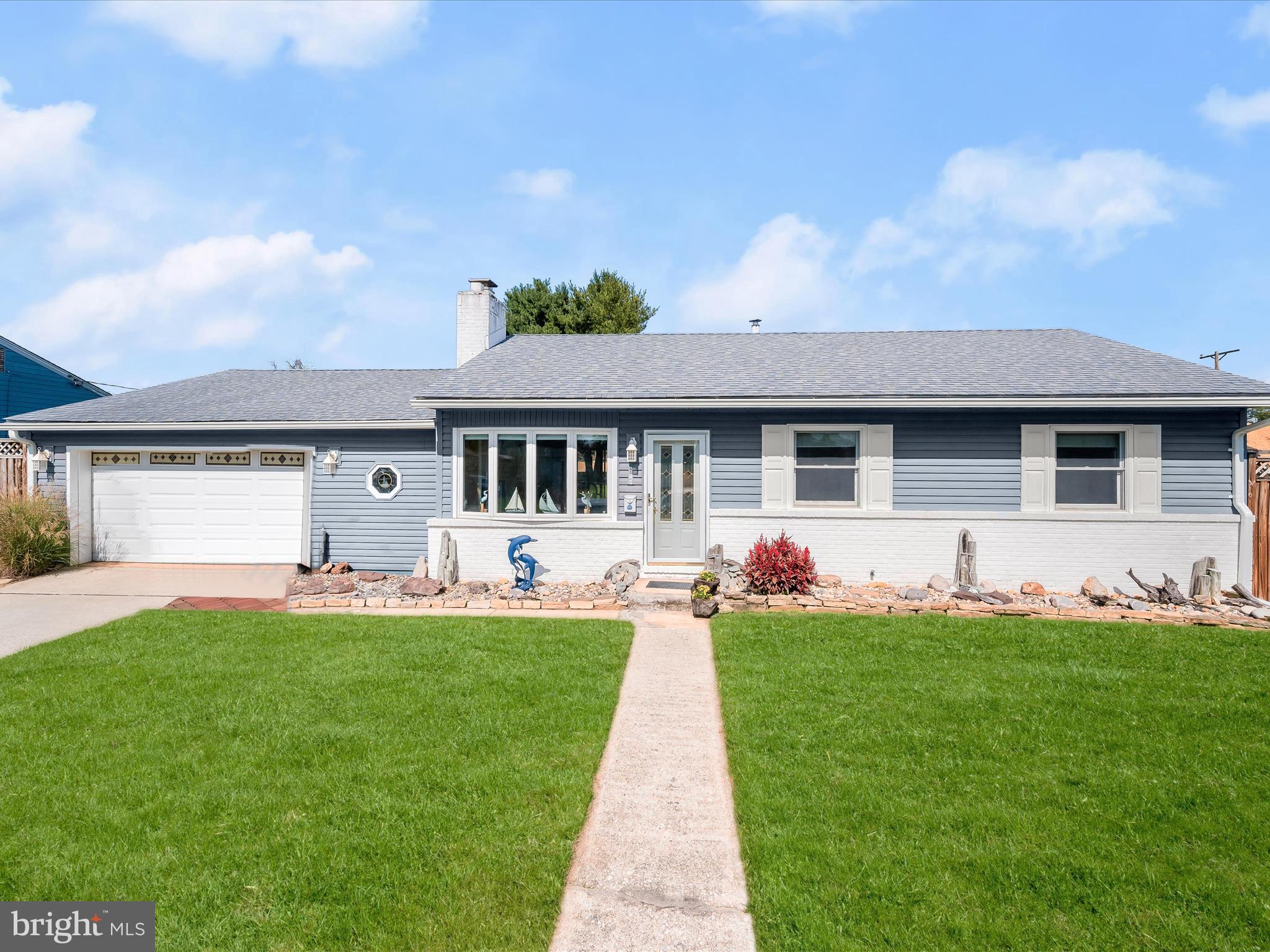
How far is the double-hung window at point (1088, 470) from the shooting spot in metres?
10.6

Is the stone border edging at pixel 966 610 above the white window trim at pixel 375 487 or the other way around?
the other way around

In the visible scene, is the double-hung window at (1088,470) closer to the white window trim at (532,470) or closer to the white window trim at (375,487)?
the white window trim at (532,470)

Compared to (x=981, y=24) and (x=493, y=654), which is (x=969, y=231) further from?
(x=493, y=654)

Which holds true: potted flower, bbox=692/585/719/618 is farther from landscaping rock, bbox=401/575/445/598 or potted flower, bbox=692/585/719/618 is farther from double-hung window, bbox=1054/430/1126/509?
double-hung window, bbox=1054/430/1126/509

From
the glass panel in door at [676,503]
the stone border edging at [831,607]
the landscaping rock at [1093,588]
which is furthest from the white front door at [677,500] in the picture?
the landscaping rock at [1093,588]

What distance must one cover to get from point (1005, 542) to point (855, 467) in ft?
8.53

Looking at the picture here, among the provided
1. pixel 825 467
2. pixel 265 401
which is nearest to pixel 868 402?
pixel 825 467

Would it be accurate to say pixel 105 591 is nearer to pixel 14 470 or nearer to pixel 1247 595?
pixel 14 470

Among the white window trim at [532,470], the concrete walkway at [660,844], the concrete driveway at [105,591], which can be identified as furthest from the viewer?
the white window trim at [532,470]

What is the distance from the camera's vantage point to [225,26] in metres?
10.4

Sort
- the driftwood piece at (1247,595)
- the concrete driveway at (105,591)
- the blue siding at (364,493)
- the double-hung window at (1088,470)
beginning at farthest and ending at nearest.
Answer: the blue siding at (364,493)
the double-hung window at (1088,470)
the driftwood piece at (1247,595)
the concrete driveway at (105,591)

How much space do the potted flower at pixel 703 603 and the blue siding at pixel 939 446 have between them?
2171 millimetres

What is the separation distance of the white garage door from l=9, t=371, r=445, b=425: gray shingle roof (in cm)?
79

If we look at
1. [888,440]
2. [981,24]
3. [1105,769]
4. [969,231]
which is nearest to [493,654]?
[1105,769]
